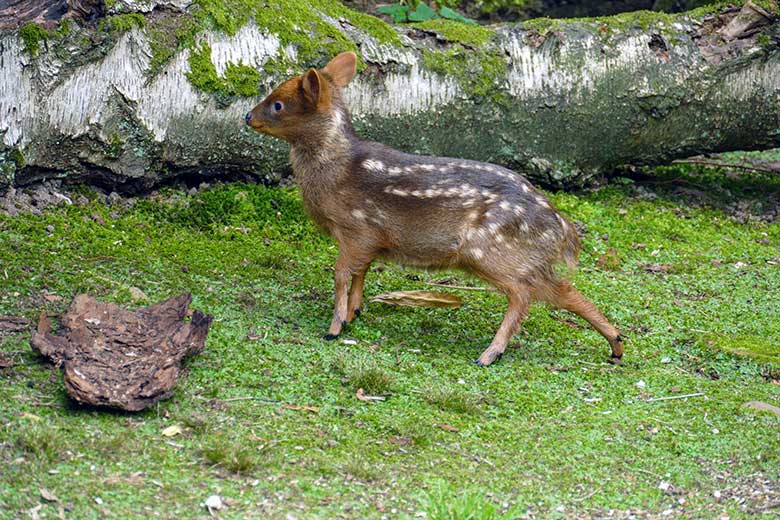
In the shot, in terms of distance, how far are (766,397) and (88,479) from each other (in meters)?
3.94

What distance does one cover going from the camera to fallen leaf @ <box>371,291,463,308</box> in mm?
7449

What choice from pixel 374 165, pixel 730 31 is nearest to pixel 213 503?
pixel 374 165

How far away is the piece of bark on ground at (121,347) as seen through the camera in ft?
17.0

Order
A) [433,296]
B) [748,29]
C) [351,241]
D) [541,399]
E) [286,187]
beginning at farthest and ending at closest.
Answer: [748,29] → [286,187] → [433,296] → [351,241] → [541,399]

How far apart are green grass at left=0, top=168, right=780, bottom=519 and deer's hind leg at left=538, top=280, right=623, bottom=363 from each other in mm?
144

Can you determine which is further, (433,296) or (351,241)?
(433,296)

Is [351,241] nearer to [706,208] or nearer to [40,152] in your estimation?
[40,152]

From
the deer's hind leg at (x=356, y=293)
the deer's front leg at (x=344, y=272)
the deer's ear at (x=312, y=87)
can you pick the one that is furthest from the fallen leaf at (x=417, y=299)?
the deer's ear at (x=312, y=87)

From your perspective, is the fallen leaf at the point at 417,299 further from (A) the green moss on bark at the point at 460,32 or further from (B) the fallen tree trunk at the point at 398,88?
(A) the green moss on bark at the point at 460,32

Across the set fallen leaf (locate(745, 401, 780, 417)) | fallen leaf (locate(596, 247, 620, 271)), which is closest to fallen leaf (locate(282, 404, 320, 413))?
fallen leaf (locate(745, 401, 780, 417))

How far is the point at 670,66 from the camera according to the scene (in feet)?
31.0

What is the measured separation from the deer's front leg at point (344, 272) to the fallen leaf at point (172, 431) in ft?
5.78

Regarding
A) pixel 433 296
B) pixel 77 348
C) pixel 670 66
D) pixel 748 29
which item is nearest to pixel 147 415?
pixel 77 348

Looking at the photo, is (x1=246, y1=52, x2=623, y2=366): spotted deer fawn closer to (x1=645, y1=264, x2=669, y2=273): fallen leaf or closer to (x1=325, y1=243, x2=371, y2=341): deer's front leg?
(x1=325, y1=243, x2=371, y2=341): deer's front leg
